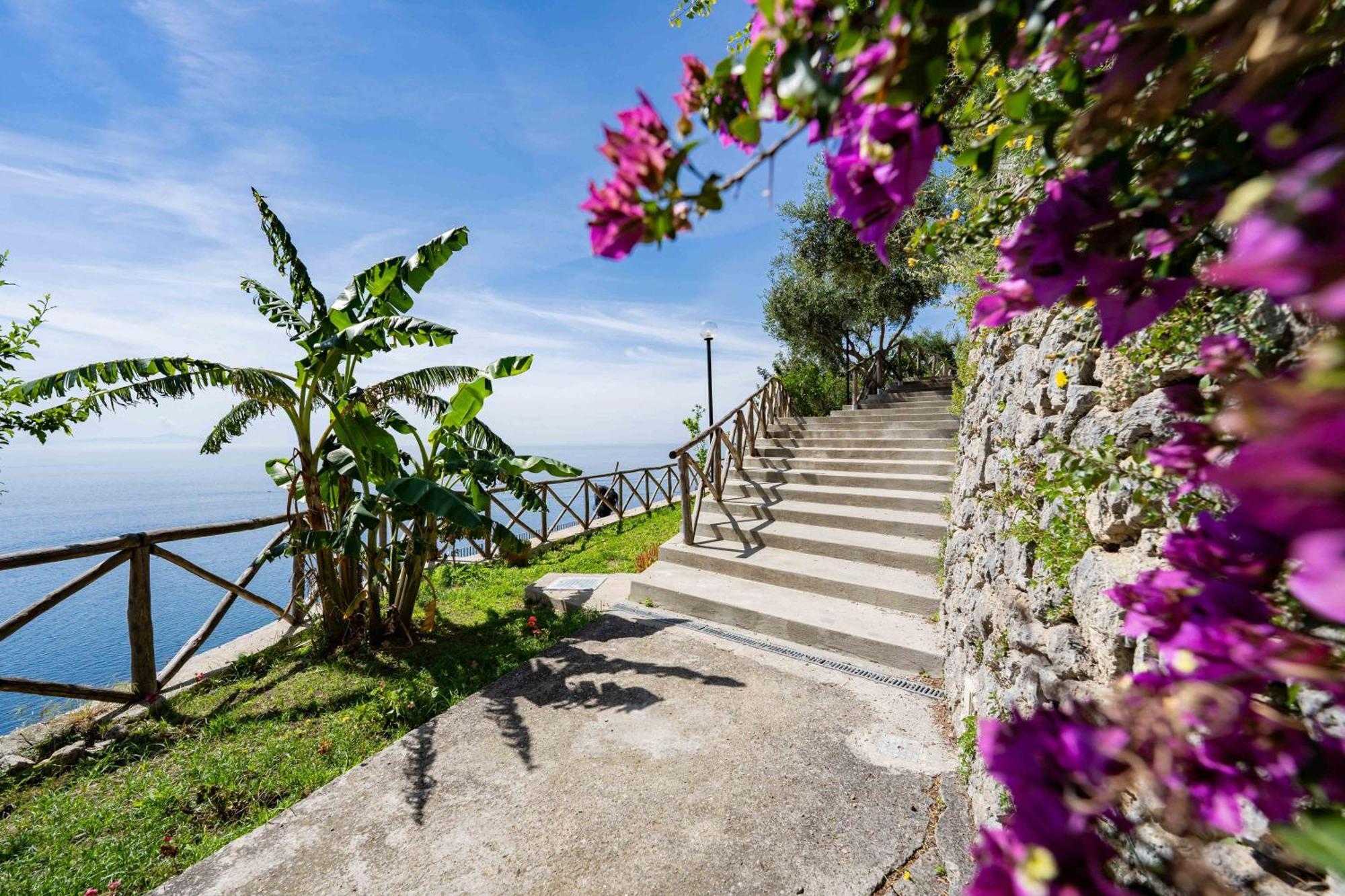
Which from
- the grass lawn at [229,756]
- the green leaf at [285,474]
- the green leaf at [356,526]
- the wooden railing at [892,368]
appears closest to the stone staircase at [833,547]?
the grass lawn at [229,756]

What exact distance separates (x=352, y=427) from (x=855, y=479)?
640 cm

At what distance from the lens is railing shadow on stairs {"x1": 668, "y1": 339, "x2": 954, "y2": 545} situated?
7594mm

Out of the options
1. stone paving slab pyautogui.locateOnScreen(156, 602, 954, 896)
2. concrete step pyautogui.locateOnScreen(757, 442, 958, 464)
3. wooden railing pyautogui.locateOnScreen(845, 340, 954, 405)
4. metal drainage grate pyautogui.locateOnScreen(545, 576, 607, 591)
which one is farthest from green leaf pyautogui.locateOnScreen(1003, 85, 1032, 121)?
wooden railing pyautogui.locateOnScreen(845, 340, 954, 405)

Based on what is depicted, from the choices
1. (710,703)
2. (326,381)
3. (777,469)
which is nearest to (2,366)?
(326,381)

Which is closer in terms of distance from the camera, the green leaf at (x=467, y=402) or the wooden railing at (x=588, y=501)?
the green leaf at (x=467, y=402)

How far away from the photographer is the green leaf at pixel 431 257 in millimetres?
5328

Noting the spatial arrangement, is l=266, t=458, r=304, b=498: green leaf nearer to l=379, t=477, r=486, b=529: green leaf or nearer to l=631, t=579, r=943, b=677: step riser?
l=379, t=477, r=486, b=529: green leaf

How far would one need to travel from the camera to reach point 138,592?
4746 mm

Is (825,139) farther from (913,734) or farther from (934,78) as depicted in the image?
(913,734)

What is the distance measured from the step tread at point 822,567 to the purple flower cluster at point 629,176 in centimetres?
507

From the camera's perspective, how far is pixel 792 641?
4.98 meters

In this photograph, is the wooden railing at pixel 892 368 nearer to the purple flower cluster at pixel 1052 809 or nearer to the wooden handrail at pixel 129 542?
the wooden handrail at pixel 129 542

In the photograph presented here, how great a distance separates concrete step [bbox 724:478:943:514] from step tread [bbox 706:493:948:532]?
0.15ft

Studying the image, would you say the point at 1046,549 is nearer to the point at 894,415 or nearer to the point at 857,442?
the point at 857,442
